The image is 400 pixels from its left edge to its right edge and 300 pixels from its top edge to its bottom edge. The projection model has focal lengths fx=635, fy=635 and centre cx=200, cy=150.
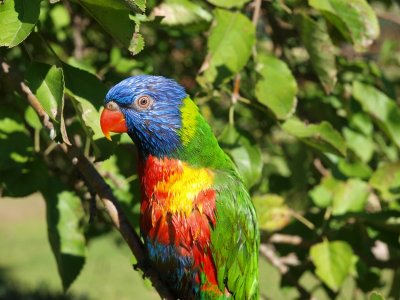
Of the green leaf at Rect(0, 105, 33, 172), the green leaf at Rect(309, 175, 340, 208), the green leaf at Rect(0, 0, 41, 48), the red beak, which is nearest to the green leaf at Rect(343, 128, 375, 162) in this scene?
the green leaf at Rect(309, 175, 340, 208)

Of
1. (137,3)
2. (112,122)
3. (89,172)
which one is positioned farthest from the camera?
(112,122)

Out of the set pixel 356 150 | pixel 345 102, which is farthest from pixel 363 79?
pixel 356 150

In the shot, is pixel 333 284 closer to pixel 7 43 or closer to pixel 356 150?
pixel 356 150

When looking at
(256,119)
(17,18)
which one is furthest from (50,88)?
(256,119)

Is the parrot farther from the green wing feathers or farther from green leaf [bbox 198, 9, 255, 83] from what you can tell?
green leaf [bbox 198, 9, 255, 83]

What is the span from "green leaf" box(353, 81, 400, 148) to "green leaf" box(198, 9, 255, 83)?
0.59 meters

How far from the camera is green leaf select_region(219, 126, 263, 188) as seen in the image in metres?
1.98

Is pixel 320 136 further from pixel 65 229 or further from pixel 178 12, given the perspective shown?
pixel 65 229

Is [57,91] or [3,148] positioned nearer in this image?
[57,91]

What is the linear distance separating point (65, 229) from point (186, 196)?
40 cm

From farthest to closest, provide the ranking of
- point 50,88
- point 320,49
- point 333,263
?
point 333,263
point 320,49
point 50,88

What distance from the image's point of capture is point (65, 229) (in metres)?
2.02

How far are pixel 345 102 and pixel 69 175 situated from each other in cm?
112

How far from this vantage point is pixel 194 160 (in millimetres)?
2037
